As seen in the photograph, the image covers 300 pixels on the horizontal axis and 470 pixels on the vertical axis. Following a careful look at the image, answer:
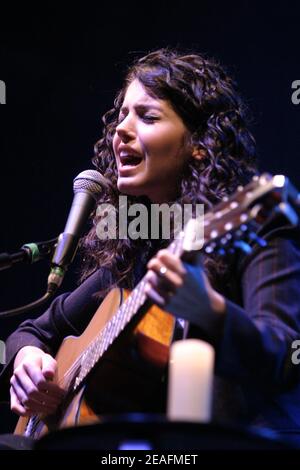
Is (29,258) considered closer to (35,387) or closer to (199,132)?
(35,387)

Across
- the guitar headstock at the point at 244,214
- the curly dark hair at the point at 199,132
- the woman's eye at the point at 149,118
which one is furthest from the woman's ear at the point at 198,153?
the guitar headstock at the point at 244,214

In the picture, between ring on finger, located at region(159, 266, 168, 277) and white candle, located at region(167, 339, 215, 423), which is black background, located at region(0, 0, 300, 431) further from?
white candle, located at region(167, 339, 215, 423)

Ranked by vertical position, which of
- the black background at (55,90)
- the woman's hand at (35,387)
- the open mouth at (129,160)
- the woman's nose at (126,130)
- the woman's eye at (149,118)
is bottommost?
the woman's hand at (35,387)

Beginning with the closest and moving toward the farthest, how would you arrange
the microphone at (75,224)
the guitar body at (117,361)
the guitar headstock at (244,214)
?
the guitar headstock at (244,214) → the guitar body at (117,361) → the microphone at (75,224)

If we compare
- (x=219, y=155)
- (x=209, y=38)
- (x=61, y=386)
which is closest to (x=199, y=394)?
(x=61, y=386)

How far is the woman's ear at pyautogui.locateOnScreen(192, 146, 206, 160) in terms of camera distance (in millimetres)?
2195

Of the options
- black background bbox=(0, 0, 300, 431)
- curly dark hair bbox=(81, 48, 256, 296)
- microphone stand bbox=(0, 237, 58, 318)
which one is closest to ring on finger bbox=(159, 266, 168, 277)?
microphone stand bbox=(0, 237, 58, 318)

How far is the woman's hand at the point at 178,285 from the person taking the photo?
4.58 ft

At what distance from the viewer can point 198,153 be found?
2.21m

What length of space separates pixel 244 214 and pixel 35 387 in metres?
0.94

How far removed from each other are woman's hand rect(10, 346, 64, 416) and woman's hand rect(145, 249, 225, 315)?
0.71 metres

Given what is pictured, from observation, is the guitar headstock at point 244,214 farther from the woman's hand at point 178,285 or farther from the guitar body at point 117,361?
the guitar body at point 117,361

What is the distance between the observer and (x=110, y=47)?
3488 millimetres

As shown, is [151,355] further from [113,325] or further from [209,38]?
[209,38]
